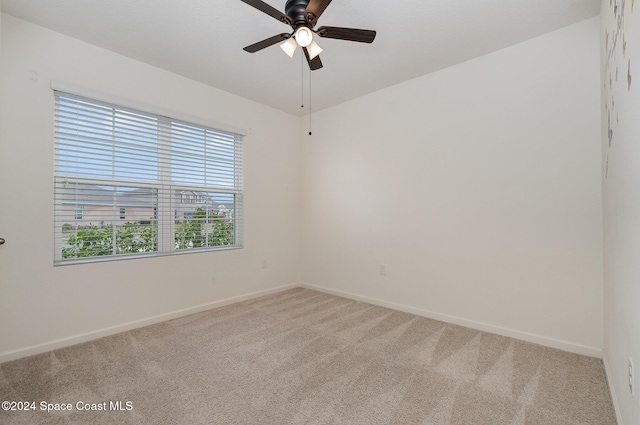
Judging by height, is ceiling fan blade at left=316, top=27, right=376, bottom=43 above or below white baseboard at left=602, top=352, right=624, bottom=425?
above

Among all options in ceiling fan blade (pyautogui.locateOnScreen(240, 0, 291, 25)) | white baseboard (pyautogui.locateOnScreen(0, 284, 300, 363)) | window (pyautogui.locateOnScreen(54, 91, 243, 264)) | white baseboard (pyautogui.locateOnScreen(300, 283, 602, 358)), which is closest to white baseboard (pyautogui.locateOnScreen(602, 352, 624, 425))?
white baseboard (pyautogui.locateOnScreen(300, 283, 602, 358))

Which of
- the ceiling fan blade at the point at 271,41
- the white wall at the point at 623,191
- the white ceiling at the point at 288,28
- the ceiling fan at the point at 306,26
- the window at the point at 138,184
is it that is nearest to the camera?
the white wall at the point at 623,191

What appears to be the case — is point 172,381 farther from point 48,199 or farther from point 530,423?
point 530,423

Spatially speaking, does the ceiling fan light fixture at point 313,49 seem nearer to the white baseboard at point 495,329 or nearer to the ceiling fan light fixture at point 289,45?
the ceiling fan light fixture at point 289,45

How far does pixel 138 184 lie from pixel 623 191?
11.6 ft

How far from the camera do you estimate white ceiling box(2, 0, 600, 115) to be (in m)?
2.08

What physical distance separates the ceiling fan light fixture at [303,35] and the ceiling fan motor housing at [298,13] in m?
0.04

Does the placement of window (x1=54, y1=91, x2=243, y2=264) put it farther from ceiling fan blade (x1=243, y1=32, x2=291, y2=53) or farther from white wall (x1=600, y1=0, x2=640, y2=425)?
white wall (x1=600, y1=0, x2=640, y2=425)

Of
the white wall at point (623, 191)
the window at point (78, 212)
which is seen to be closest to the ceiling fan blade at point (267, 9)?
the white wall at point (623, 191)

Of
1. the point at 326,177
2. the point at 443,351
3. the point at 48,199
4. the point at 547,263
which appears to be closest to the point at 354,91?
the point at 326,177

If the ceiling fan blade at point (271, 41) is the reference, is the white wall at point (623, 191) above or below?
below

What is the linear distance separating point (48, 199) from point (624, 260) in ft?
12.3

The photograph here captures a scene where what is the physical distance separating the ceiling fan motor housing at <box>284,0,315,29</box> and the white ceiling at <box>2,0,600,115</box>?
266mm

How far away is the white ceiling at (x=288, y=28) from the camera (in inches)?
81.7
